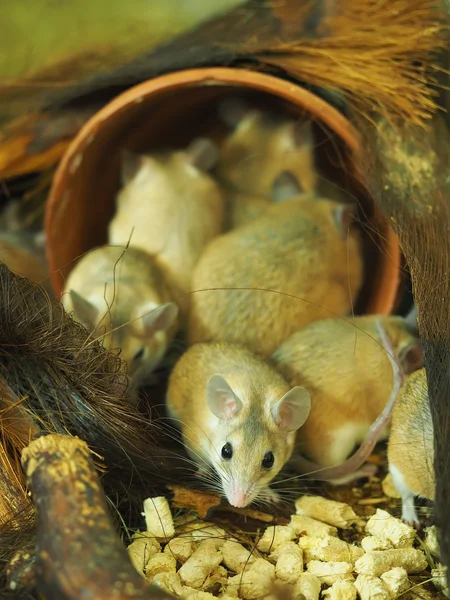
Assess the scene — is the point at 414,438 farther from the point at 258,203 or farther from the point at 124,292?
the point at 258,203

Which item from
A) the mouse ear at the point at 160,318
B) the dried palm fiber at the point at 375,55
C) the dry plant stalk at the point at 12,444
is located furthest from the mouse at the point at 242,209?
the dry plant stalk at the point at 12,444

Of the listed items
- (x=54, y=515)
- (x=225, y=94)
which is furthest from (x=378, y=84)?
(x=54, y=515)

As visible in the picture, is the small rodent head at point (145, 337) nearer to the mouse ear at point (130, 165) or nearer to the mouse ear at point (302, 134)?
the mouse ear at point (130, 165)

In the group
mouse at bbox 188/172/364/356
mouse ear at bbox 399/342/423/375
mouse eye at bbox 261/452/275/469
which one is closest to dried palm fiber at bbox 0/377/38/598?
mouse eye at bbox 261/452/275/469

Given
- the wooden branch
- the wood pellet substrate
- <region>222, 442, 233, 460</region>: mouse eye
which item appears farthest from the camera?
<region>222, 442, 233, 460</region>: mouse eye

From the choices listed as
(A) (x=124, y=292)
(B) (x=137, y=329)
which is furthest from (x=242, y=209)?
(B) (x=137, y=329)

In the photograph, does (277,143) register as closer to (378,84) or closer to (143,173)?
(143,173)

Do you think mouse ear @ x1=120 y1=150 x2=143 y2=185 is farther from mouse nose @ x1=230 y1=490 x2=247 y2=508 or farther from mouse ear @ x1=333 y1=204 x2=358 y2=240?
mouse nose @ x1=230 y1=490 x2=247 y2=508
